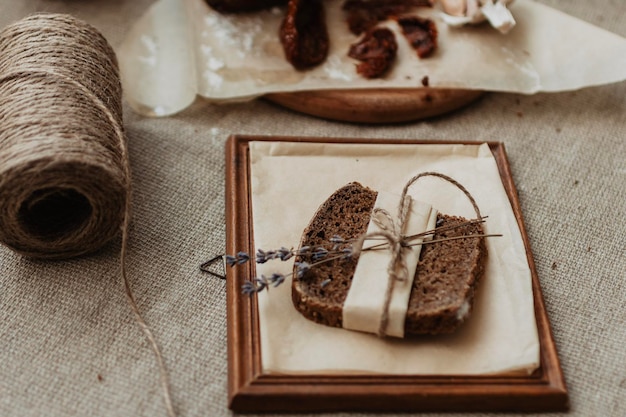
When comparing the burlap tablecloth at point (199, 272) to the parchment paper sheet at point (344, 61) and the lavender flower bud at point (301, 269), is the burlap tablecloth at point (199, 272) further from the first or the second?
the lavender flower bud at point (301, 269)

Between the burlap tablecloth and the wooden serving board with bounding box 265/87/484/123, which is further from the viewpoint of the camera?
the wooden serving board with bounding box 265/87/484/123

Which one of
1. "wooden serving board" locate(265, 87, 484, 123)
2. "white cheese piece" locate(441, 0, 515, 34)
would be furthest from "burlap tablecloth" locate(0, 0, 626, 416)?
"white cheese piece" locate(441, 0, 515, 34)

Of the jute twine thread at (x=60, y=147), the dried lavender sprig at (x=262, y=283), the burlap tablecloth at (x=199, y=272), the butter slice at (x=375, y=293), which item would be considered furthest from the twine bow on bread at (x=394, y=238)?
the jute twine thread at (x=60, y=147)

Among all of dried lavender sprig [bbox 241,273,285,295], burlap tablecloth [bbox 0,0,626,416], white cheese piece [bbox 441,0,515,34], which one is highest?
white cheese piece [bbox 441,0,515,34]

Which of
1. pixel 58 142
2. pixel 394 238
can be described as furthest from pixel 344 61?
pixel 58 142

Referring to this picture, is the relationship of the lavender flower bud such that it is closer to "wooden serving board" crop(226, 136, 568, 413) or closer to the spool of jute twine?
"wooden serving board" crop(226, 136, 568, 413)

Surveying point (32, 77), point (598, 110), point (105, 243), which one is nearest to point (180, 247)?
point (105, 243)
